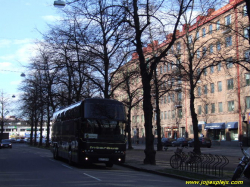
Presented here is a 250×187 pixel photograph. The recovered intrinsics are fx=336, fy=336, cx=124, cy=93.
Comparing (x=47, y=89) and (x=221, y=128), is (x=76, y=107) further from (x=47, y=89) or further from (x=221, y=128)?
(x=221, y=128)

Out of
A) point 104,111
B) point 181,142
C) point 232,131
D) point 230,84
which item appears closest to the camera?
point 104,111

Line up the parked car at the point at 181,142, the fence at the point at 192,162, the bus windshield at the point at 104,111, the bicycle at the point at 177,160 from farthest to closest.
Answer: the parked car at the point at 181,142 → the bus windshield at the point at 104,111 → the bicycle at the point at 177,160 → the fence at the point at 192,162

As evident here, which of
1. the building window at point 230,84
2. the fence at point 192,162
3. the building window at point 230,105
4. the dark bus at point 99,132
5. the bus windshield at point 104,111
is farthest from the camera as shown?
the building window at point 230,105

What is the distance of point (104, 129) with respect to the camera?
1695 cm

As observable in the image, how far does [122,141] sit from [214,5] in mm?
7939

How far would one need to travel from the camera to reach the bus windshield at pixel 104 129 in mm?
16797

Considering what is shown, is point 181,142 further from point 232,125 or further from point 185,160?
point 185,160

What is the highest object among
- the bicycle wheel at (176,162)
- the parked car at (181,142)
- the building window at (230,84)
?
the building window at (230,84)

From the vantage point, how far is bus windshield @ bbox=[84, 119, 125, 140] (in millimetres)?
16797

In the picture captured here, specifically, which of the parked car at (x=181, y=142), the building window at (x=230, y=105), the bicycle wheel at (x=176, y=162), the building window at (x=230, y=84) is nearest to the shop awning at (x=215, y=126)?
the building window at (x=230, y=105)

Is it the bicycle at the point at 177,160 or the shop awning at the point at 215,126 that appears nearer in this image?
the bicycle at the point at 177,160

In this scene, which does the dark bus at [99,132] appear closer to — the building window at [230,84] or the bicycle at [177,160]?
the bicycle at [177,160]

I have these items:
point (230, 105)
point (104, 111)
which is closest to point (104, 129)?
point (104, 111)

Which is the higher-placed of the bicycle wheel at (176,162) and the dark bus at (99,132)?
the dark bus at (99,132)
